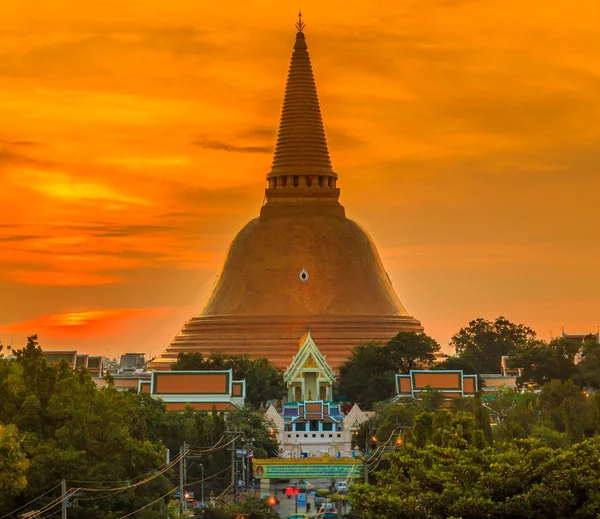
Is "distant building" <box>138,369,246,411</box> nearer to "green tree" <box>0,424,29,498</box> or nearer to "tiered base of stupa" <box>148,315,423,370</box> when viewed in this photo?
"tiered base of stupa" <box>148,315,423,370</box>

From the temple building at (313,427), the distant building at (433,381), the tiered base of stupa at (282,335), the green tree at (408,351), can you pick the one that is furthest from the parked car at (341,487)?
the tiered base of stupa at (282,335)

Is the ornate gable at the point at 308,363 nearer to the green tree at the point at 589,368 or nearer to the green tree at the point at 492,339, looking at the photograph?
the green tree at the point at 589,368

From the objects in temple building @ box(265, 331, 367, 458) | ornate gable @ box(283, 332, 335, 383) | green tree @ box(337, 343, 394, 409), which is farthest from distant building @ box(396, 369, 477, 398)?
ornate gable @ box(283, 332, 335, 383)

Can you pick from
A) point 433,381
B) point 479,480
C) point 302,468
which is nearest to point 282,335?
point 433,381

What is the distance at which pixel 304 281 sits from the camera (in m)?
96.1

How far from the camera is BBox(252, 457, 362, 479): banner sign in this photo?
2537 inches

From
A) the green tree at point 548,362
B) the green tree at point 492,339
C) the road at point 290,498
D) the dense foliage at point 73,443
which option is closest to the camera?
the dense foliage at point 73,443

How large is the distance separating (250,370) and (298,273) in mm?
10192

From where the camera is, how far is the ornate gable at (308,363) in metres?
87.1

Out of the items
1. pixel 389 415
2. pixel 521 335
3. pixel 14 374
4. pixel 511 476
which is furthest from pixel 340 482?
pixel 521 335

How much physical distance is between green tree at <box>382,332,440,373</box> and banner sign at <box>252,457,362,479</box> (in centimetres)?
2382

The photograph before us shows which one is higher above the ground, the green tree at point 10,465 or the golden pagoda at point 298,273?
the golden pagoda at point 298,273

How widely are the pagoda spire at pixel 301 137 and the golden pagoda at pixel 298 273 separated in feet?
0.18

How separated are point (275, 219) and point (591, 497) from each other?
63597 mm
